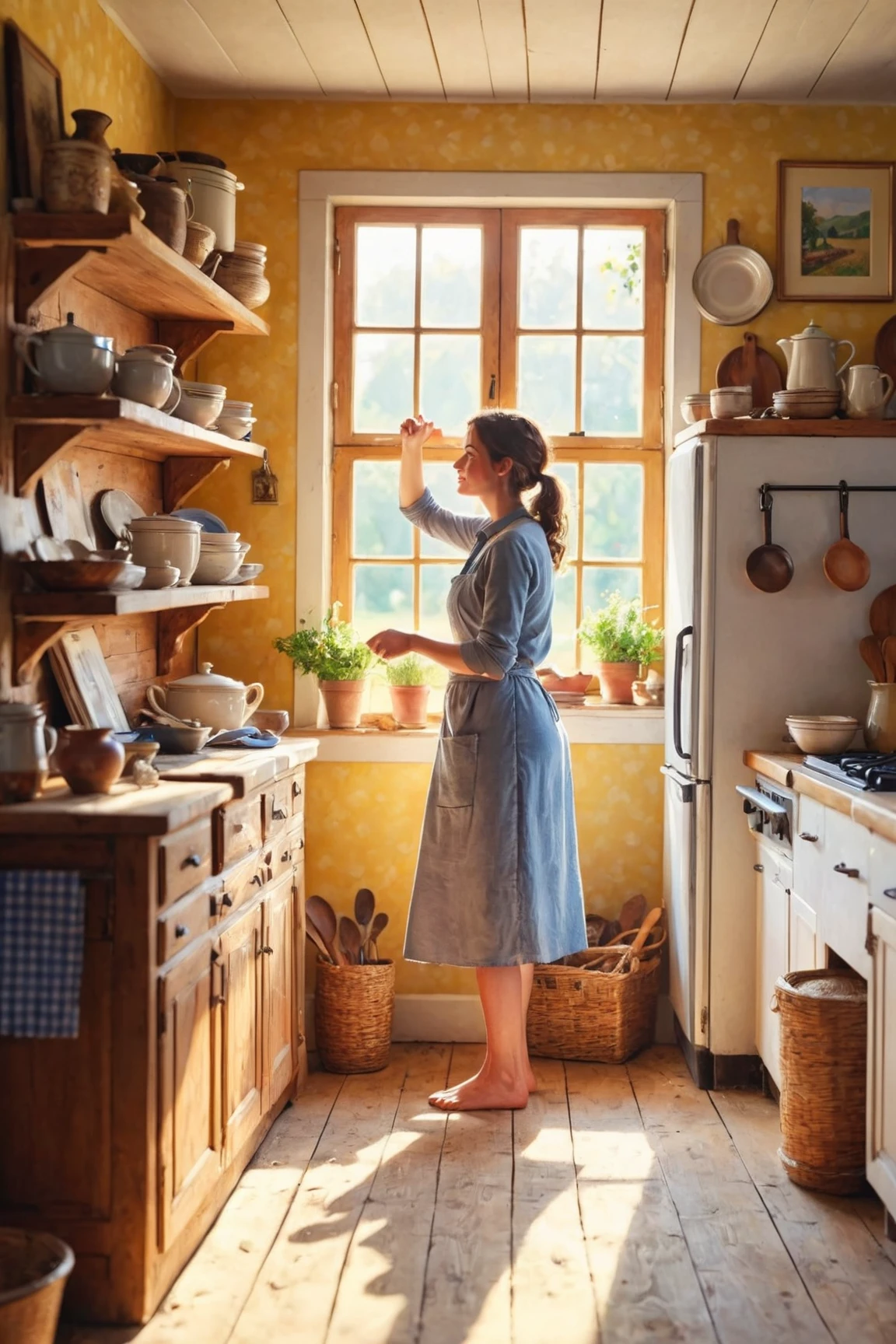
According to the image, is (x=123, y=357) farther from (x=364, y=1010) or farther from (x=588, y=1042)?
(x=588, y=1042)

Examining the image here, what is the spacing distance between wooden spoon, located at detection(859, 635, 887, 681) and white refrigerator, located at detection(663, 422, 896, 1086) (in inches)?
1.2

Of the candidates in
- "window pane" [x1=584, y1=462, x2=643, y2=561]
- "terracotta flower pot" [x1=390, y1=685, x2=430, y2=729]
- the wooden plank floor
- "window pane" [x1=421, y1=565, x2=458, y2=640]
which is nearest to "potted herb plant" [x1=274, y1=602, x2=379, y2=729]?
"terracotta flower pot" [x1=390, y1=685, x2=430, y2=729]

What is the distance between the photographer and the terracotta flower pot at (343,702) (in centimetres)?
406

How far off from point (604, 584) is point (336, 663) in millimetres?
907

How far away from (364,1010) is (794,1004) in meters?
1.38

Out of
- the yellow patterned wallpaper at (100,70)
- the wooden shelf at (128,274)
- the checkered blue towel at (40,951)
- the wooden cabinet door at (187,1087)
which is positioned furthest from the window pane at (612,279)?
the checkered blue towel at (40,951)

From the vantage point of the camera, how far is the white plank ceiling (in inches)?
134

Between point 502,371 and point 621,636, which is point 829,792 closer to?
point 621,636

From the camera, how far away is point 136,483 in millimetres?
3500

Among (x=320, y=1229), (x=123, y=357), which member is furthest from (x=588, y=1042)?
(x=123, y=357)

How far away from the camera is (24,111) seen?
2.73 metres

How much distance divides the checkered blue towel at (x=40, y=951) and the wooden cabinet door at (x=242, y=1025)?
55 cm

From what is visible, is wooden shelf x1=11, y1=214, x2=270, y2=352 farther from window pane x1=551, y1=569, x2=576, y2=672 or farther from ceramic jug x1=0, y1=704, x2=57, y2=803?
window pane x1=551, y1=569, x2=576, y2=672

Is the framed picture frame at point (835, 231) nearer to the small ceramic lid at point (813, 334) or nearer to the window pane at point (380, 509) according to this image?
the small ceramic lid at point (813, 334)
